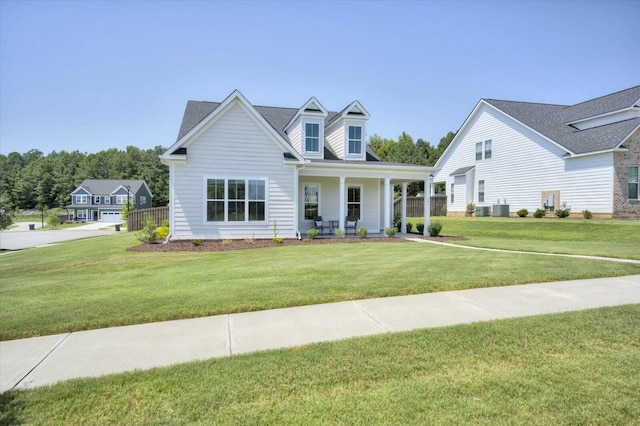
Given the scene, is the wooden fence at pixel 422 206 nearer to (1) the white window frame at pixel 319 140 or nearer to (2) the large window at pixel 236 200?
(1) the white window frame at pixel 319 140

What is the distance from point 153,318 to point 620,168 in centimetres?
2448

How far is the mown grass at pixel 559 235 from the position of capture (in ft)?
39.2

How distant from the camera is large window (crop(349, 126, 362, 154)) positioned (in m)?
18.8

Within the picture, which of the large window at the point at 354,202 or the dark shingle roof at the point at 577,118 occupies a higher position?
the dark shingle roof at the point at 577,118

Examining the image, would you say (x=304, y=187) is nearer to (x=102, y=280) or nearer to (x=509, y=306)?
(x=102, y=280)

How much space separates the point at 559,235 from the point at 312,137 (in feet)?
43.5

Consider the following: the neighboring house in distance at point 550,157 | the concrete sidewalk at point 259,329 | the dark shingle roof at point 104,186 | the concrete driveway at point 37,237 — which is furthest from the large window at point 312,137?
the dark shingle roof at point 104,186

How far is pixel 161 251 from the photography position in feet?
42.0

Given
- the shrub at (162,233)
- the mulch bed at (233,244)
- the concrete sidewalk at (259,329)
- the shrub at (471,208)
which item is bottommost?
the concrete sidewalk at (259,329)

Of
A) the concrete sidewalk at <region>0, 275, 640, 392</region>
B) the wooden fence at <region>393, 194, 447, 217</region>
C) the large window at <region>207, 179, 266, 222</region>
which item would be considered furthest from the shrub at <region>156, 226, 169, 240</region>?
the wooden fence at <region>393, 194, 447, 217</region>

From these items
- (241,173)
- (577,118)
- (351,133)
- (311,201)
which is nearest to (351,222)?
(311,201)

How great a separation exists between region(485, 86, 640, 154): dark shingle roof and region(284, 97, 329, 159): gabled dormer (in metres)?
16.1

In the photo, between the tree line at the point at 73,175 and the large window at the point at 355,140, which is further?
the tree line at the point at 73,175

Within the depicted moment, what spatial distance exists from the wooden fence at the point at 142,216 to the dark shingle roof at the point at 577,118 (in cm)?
2704
